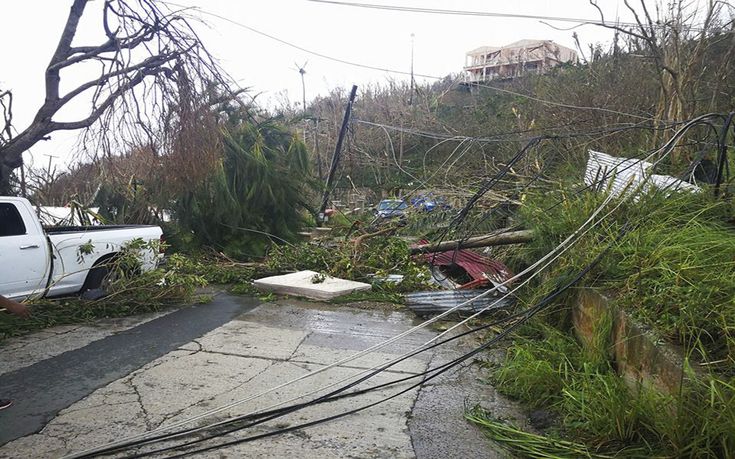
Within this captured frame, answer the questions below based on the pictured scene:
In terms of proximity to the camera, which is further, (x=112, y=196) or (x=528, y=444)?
(x=112, y=196)

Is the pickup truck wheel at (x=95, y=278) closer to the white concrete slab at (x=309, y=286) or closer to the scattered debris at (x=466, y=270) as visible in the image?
the white concrete slab at (x=309, y=286)

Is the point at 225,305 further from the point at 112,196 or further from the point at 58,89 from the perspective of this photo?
the point at 112,196

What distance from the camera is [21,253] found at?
6527mm

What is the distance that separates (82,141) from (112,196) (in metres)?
6.94

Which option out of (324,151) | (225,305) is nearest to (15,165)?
(225,305)

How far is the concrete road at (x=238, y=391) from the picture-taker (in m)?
3.52

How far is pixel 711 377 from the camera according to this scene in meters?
2.86

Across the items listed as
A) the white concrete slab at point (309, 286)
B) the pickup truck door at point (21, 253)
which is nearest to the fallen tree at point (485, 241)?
the white concrete slab at point (309, 286)

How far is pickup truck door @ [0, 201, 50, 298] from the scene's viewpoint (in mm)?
6363

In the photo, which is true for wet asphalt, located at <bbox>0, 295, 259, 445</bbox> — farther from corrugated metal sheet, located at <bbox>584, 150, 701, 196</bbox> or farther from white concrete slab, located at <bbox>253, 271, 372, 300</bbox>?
corrugated metal sheet, located at <bbox>584, 150, 701, 196</bbox>

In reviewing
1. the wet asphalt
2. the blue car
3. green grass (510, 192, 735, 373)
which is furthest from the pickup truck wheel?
green grass (510, 192, 735, 373)

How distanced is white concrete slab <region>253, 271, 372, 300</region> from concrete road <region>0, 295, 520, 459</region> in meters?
1.49

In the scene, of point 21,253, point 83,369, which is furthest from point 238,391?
point 21,253

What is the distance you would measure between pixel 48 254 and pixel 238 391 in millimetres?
4051
